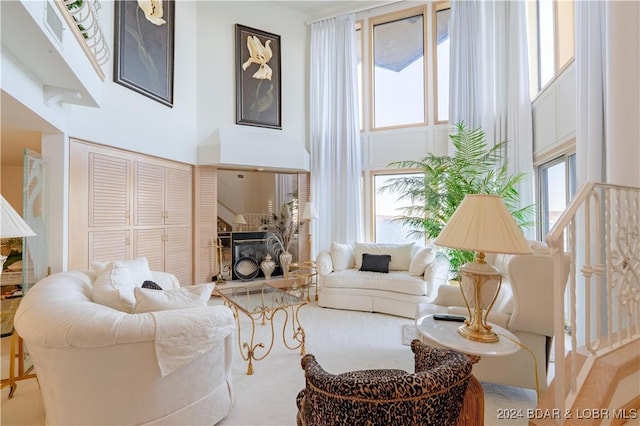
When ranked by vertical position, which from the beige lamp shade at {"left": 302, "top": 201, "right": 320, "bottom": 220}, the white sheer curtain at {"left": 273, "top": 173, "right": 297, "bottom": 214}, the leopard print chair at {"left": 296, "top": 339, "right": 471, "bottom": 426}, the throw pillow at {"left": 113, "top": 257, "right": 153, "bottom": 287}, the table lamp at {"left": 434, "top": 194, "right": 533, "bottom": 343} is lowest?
the leopard print chair at {"left": 296, "top": 339, "right": 471, "bottom": 426}

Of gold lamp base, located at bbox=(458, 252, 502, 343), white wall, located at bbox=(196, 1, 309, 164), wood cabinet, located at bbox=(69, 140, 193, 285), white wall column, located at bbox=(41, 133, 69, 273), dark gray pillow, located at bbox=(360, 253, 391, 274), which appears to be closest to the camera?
gold lamp base, located at bbox=(458, 252, 502, 343)

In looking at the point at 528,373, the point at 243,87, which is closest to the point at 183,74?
the point at 243,87

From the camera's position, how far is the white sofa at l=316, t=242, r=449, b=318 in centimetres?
399

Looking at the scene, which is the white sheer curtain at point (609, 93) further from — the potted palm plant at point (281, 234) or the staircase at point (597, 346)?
the potted palm plant at point (281, 234)

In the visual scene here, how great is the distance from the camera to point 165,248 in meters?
4.43

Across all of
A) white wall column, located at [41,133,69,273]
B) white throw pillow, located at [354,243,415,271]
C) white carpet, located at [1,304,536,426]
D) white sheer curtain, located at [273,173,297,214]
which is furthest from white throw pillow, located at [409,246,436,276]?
white wall column, located at [41,133,69,273]

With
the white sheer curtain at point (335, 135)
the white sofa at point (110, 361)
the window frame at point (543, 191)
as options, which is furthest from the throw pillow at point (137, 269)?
the window frame at point (543, 191)

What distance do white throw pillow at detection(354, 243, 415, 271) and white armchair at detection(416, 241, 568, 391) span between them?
219 cm

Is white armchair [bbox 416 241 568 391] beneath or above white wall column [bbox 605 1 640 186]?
beneath

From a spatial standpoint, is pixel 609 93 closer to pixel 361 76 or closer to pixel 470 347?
pixel 470 347

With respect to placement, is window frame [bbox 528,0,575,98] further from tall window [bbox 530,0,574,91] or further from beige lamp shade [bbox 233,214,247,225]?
beige lamp shade [bbox 233,214,247,225]

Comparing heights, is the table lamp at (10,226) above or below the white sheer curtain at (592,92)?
below

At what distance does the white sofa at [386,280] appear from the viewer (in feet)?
13.1

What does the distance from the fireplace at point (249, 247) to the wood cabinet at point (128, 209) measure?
70cm
